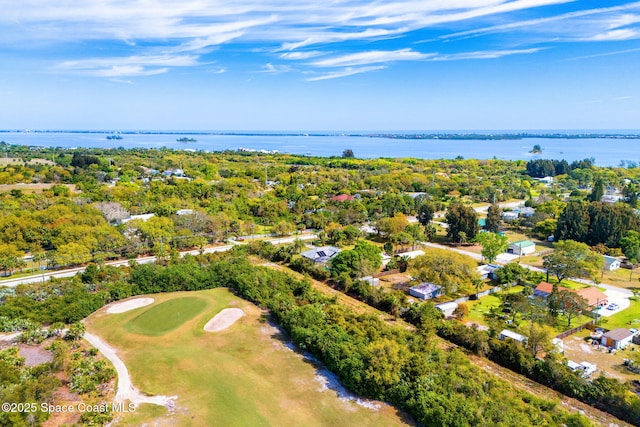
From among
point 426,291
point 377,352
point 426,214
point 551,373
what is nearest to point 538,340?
point 551,373

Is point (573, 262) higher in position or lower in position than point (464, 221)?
lower

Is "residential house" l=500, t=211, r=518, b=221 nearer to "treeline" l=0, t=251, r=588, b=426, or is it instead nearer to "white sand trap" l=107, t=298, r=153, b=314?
"treeline" l=0, t=251, r=588, b=426

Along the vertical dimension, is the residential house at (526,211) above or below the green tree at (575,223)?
below

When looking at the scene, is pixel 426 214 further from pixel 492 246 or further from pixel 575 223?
pixel 575 223

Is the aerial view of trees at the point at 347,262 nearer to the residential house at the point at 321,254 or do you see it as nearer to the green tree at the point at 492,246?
the green tree at the point at 492,246

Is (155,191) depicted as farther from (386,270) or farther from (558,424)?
(558,424)

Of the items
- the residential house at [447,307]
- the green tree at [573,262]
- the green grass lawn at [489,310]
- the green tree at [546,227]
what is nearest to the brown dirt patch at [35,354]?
the residential house at [447,307]

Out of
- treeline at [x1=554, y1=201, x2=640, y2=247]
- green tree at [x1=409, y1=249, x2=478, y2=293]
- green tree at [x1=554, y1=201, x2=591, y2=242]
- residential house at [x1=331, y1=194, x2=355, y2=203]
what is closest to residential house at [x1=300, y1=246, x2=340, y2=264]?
green tree at [x1=409, y1=249, x2=478, y2=293]

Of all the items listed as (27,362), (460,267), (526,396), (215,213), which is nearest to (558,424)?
(526,396)
